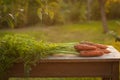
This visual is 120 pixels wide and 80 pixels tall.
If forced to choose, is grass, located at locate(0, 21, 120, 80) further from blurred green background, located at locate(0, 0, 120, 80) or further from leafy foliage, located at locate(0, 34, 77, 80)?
leafy foliage, located at locate(0, 34, 77, 80)

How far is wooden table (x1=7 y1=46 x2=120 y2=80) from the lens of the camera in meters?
3.73

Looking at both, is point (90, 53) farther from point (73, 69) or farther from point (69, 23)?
point (69, 23)

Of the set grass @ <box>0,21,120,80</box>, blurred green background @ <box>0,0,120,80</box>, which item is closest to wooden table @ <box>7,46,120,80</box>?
grass @ <box>0,21,120,80</box>

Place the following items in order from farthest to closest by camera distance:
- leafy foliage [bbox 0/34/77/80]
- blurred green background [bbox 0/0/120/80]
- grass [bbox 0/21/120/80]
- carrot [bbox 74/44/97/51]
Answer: blurred green background [bbox 0/0/120/80]
grass [bbox 0/21/120/80]
carrot [bbox 74/44/97/51]
leafy foliage [bbox 0/34/77/80]

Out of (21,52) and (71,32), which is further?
(71,32)

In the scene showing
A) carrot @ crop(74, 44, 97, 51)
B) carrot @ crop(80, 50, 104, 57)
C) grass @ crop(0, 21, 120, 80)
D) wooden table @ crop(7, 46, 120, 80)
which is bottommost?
grass @ crop(0, 21, 120, 80)

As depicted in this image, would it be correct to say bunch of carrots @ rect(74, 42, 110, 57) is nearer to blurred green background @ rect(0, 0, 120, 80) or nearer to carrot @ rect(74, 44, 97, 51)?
carrot @ rect(74, 44, 97, 51)

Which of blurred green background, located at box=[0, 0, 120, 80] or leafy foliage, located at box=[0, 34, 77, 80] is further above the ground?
leafy foliage, located at box=[0, 34, 77, 80]

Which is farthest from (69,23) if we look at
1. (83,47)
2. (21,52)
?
(21,52)

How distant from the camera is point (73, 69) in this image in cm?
378

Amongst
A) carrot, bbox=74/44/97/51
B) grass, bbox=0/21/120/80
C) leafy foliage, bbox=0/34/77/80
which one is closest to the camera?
leafy foliage, bbox=0/34/77/80

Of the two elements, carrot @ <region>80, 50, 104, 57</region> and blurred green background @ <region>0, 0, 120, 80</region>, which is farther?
blurred green background @ <region>0, 0, 120, 80</region>

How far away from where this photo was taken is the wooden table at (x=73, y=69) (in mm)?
3734

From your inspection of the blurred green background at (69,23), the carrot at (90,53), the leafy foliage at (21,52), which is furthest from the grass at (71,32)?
the leafy foliage at (21,52)
